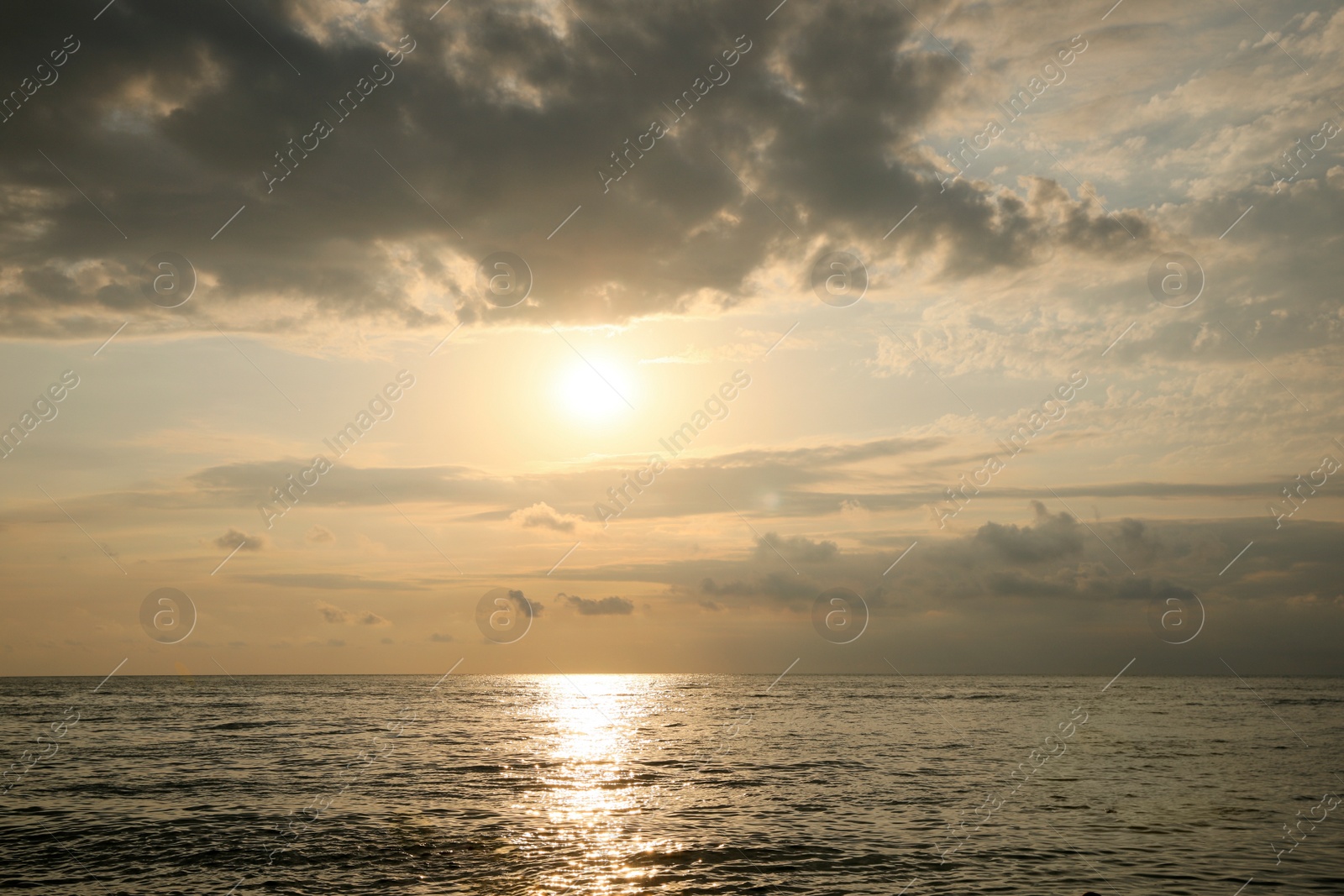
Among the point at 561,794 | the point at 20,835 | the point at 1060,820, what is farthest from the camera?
the point at 561,794

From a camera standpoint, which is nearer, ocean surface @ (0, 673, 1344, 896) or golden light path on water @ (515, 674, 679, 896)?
golden light path on water @ (515, 674, 679, 896)

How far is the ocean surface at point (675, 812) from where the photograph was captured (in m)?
21.4

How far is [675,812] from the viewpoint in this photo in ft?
97.9

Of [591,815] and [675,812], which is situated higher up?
[591,815]

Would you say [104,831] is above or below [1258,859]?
above

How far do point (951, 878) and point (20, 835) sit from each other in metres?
29.7

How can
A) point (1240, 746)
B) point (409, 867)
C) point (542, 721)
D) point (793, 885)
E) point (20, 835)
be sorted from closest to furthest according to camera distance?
point (793, 885) < point (409, 867) < point (20, 835) < point (1240, 746) < point (542, 721)

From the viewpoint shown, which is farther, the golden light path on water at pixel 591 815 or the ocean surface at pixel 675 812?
the ocean surface at pixel 675 812

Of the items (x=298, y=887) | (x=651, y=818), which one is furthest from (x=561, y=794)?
(x=298, y=887)

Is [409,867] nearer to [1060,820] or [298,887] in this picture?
[298,887]

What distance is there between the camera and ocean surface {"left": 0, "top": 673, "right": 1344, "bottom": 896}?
2144 centimetres

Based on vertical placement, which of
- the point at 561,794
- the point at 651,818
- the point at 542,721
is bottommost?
the point at 651,818

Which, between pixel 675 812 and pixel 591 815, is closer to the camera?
pixel 591 815

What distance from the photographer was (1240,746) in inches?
2029
